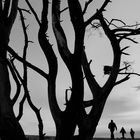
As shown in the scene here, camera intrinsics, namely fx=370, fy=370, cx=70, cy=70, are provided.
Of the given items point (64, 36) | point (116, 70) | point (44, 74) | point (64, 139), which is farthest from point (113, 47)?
point (64, 139)

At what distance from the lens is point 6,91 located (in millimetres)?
6004

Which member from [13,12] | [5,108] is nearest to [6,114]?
[5,108]

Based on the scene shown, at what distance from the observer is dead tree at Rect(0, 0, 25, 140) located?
5500 millimetres

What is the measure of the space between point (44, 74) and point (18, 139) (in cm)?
109

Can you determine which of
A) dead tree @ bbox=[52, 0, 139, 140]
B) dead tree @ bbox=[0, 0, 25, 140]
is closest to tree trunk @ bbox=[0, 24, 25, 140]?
dead tree @ bbox=[0, 0, 25, 140]

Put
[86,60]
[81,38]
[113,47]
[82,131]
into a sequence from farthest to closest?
[86,60] < [113,47] < [82,131] < [81,38]

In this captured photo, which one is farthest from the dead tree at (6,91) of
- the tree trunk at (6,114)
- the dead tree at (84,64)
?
the dead tree at (84,64)

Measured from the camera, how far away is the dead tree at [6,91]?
217 inches

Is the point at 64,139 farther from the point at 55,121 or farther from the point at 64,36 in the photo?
the point at 64,36

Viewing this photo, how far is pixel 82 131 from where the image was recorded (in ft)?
19.0

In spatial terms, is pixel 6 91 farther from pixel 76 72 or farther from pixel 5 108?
pixel 76 72

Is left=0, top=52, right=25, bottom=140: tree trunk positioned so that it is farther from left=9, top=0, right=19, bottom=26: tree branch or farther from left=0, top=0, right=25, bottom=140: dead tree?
left=9, top=0, right=19, bottom=26: tree branch

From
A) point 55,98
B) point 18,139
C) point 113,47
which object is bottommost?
point 18,139

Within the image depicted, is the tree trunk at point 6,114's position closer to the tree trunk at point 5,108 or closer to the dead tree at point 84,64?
the tree trunk at point 5,108
